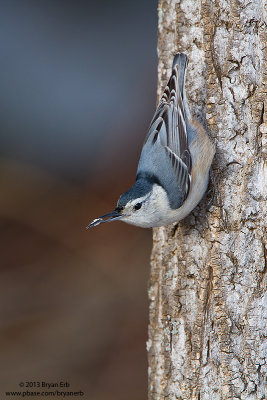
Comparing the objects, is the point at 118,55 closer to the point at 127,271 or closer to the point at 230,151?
the point at 127,271

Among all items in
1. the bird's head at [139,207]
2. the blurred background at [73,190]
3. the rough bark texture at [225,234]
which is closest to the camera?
the rough bark texture at [225,234]

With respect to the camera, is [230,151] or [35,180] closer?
[230,151]

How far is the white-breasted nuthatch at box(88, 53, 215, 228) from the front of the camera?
2.29m

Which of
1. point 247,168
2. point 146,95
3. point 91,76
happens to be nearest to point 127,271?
point 146,95

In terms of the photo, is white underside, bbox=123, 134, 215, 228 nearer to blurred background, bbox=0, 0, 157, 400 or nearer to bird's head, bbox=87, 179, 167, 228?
bird's head, bbox=87, 179, 167, 228

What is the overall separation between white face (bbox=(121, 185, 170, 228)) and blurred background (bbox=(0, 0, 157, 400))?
66.4 inches

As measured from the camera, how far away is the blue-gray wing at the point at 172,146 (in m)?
2.33

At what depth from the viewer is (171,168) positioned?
2.40 meters

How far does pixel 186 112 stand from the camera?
2379 mm

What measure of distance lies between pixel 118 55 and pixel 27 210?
5.30 ft

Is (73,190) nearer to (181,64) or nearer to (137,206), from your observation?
(137,206)

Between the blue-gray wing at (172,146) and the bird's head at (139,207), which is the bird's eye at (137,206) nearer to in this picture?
the bird's head at (139,207)

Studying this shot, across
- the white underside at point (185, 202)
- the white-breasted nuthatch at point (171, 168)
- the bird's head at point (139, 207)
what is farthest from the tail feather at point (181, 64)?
the bird's head at point (139, 207)

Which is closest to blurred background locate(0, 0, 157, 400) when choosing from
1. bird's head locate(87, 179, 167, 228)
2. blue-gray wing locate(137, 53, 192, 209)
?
blue-gray wing locate(137, 53, 192, 209)
